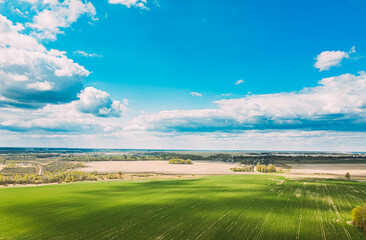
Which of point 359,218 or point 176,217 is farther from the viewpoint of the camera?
point 176,217

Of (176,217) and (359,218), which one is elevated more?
(359,218)

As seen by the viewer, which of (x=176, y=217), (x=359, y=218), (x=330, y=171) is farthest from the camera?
(x=330, y=171)

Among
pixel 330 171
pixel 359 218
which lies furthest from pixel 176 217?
pixel 330 171

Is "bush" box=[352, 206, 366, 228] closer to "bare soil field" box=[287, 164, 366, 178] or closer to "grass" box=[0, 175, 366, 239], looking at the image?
"grass" box=[0, 175, 366, 239]

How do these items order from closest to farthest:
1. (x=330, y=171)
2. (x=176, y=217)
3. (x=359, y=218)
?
(x=359, y=218), (x=176, y=217), (x=330, y=171)

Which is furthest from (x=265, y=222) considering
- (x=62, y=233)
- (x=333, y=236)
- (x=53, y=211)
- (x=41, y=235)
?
(x=53, y=211)

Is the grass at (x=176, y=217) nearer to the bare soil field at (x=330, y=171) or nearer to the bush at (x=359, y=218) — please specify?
the bush at (x=359, y=218)

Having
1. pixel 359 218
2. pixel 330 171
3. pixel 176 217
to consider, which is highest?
pixel 359 218

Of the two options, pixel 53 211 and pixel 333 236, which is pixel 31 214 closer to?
pixel 53 211

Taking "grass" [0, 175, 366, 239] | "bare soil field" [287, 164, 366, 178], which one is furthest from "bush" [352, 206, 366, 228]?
"bare soil field" [287, 164, 366, 178]

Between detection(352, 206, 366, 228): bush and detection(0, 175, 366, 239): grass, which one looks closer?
detection(0, 175, 366, 239): grass

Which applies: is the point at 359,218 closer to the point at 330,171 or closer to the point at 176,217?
the point at 176,217
